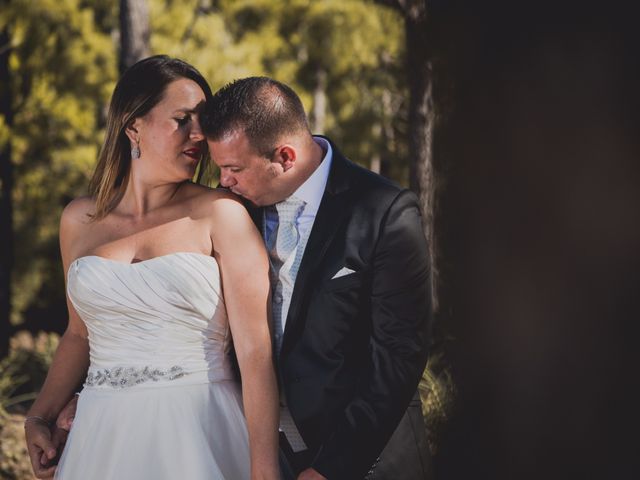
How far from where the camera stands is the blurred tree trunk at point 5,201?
930cm

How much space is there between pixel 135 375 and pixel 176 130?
2.78 feet

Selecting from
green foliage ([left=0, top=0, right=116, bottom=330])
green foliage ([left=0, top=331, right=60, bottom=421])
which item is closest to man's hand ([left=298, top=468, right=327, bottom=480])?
green foliage ([left=0, top=331, right=60, bottom=421])

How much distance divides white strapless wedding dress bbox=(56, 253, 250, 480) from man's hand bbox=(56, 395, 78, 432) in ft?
0.39

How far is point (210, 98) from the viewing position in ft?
8.87

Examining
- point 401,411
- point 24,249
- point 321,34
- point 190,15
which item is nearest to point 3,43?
point 190,15

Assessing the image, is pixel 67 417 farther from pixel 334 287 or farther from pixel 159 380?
pixel 334 287

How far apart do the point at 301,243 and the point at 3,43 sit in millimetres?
8318

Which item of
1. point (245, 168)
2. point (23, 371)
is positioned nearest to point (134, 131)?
point (245, 168)

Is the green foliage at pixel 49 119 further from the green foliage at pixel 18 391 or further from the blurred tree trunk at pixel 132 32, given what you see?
the green foliage at pixel 18 391

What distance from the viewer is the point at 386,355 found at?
2.28 m

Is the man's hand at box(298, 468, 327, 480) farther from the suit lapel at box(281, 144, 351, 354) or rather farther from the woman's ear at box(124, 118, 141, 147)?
the woman's ear at box(124, 118, 141, 147)

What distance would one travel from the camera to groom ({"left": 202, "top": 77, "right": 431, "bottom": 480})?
2.28m

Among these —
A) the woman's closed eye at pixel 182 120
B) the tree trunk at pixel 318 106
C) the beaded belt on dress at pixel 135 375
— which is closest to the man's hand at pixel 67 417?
the beaded belt on dress at pixel 135 375

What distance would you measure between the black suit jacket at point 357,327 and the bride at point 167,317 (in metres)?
0.14
